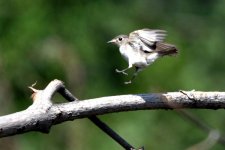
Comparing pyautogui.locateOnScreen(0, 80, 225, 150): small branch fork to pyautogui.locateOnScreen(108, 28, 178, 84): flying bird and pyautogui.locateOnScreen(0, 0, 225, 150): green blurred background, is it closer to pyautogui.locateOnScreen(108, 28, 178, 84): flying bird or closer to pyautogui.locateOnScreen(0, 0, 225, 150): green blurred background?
pyautogui.locateOnScreen(108, 28, 178, 84): flying bird

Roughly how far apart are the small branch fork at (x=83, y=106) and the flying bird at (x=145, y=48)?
443mm

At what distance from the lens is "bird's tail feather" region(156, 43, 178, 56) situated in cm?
350

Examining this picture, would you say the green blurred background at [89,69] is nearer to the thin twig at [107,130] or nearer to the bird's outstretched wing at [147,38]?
the bird's outstretched wing at [147,38]

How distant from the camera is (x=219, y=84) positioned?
23.9 feet

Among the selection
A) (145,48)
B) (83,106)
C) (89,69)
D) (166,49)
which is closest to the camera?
(83,106)

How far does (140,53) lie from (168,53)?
4.7 inches

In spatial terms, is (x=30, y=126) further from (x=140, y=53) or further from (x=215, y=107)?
(x=140, y=53)

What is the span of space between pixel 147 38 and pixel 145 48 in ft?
0.14

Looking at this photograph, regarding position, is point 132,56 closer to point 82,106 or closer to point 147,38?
point 147,38

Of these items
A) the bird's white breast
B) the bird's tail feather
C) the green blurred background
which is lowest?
the green blurred background

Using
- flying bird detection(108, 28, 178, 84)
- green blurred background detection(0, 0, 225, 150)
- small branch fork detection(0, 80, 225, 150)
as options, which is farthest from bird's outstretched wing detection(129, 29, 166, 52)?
green blurred background detection(0, 0, 225, 150)

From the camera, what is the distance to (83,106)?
9.46ft

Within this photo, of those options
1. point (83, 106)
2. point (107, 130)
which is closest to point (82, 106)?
point (83, 106)

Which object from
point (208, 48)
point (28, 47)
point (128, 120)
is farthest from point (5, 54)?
point (208, 48)
